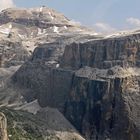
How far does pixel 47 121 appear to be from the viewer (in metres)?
149

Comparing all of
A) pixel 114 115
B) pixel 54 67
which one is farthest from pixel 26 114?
pixel 54 67

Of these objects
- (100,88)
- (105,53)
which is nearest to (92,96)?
(100,88)

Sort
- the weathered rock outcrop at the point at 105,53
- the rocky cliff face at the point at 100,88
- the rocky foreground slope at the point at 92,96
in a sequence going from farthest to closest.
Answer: the weathered rock outcrop at the point at 105,53 < the rocky cliff face at the point at 100,88 < the rocky foreground slope at the point at 92,96

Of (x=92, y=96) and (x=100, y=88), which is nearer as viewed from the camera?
(x=100, y=88)

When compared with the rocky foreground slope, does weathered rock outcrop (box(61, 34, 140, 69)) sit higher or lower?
higher

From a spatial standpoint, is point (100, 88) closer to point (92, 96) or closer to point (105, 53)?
point (92, 96)

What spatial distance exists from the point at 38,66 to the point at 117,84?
182ft

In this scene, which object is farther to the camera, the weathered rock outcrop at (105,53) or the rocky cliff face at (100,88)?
the weathered rock outcrop at (105,53)

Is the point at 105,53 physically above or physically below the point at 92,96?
above

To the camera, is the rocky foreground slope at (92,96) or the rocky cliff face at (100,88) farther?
the rocky cliff face at (100,88)

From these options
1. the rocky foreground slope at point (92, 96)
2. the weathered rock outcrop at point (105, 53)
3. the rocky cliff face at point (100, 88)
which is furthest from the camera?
the weathered rock outcrop at point (105, 53)

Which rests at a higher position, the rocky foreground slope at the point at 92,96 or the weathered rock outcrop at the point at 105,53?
the weathered rock outcrop at the point at 105,53

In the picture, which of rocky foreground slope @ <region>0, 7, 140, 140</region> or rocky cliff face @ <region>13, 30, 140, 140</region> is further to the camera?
rocky cliff face @ <region>13, 30, 140, 140</region>

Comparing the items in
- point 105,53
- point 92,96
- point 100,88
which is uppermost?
point 105,53
